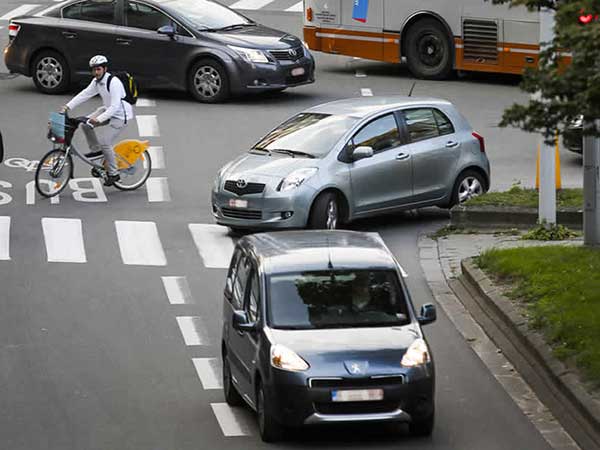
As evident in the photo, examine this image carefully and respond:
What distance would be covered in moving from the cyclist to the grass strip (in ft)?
21.4

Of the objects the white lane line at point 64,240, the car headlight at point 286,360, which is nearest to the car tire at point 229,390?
the car headlight at point 286,360

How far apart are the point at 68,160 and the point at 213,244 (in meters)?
3.43

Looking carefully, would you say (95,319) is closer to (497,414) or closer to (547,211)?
(497,414)

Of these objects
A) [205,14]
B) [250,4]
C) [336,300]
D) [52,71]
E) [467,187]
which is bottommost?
[467,187]

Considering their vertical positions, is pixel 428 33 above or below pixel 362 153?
above

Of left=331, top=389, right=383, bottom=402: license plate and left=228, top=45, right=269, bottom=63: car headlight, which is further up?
left=228, top=45, right=269, bottom=63: car headlight

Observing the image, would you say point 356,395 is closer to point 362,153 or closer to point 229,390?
point 229,390

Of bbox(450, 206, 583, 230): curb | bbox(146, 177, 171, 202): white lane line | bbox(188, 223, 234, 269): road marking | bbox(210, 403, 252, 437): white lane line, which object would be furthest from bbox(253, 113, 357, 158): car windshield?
bbox(210, 403, 252, 437): white lane line

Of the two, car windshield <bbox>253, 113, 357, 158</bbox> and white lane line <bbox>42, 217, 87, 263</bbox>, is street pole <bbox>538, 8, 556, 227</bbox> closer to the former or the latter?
car windshield <bbox>253, 113, 357, 158</bbox>

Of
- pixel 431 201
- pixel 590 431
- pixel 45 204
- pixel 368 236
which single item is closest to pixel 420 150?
pixel 431 201

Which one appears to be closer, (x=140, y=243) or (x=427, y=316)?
(x=427, y=316)

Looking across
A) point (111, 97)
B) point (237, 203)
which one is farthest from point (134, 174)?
point (237, 203)

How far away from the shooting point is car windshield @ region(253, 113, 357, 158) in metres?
21.1

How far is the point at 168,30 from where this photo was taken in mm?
29000
